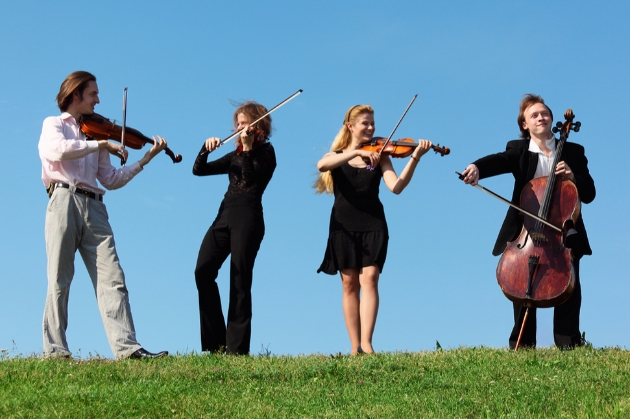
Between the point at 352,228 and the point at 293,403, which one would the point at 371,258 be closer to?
the point at 352,228

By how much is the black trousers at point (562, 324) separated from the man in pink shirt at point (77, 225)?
→ 3223 millimetres

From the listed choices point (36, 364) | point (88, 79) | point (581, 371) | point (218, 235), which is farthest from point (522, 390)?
point (88, 79)

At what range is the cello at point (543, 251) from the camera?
7609 mm

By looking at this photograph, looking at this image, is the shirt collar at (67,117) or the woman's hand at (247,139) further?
the woman's hand at (247,139)

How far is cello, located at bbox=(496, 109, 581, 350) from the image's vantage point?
7.61 m

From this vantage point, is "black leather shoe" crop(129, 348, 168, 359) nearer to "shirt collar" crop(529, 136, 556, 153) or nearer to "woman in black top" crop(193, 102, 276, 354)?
"woman in black top" crop(193, 102, 276, 354)

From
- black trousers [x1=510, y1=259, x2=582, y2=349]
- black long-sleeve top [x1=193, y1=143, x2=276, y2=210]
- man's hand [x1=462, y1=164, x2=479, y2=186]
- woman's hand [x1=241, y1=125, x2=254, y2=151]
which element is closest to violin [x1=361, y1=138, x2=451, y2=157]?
man's hand [x1=462, y1=164, x2=479, y2=186]

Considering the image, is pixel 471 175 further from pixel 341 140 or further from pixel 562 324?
pixel 562 324

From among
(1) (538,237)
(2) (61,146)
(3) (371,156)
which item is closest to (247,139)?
(3) (371,156)

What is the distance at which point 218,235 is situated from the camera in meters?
8.05

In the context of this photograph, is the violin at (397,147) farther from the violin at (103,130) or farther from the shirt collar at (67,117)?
the shirt collar at (67,117)

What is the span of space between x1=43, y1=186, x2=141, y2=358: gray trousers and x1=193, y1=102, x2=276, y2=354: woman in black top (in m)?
0.81

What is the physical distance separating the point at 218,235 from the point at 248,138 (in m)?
0.91

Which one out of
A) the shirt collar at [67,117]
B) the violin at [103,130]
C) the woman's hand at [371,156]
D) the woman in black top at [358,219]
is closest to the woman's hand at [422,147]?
the woman in black top at [358,219]
